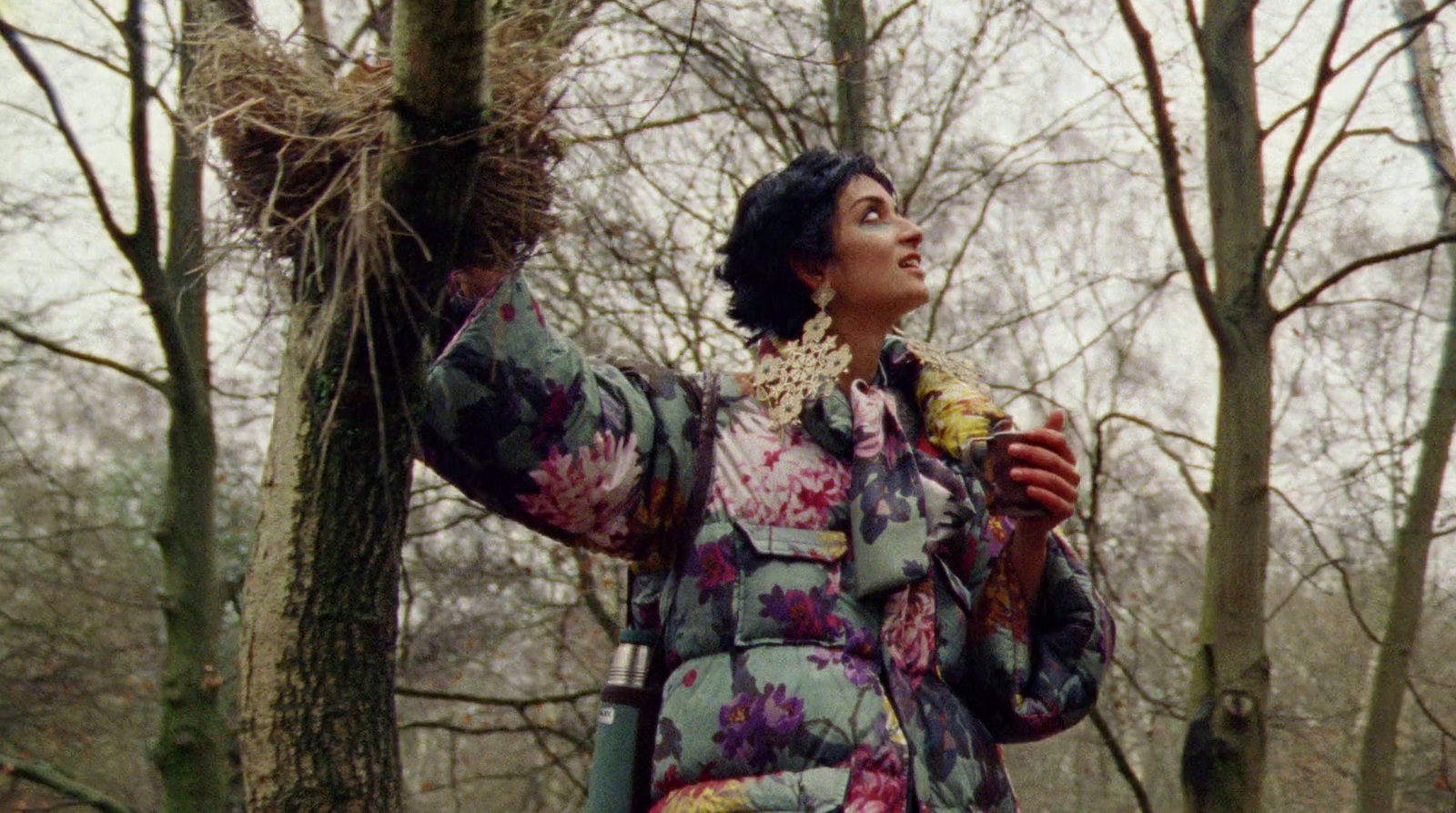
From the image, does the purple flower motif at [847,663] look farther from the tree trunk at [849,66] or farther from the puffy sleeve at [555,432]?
the tree trunk at [849,66]

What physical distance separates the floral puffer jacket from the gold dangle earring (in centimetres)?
3

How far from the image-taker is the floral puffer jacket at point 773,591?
6.63 ft

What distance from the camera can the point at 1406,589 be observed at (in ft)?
20.6

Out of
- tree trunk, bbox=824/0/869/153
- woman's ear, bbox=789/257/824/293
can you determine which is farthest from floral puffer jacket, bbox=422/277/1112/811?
tree trunk, bbox=824/0/869/153

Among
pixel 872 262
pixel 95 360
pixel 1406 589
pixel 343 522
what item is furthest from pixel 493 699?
pixel 343 522

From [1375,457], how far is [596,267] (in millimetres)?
3727

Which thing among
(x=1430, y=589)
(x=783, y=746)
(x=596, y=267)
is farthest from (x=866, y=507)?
(x=1430, y=589)

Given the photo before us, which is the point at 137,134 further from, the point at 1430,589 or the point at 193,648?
the point at 1430,589

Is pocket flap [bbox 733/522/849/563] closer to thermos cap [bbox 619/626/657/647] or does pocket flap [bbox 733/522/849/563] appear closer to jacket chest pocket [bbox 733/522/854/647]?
jacket chest pocket [bbox 733/522/854/647]

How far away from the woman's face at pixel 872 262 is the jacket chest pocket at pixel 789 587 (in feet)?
1.65

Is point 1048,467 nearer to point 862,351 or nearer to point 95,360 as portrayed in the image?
point 862,351

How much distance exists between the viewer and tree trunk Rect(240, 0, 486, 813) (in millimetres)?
1755

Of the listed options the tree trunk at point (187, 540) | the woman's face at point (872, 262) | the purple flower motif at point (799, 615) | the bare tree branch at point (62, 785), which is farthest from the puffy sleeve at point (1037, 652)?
the bare tree branch at point (62, 785)

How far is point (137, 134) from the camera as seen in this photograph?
17.3 ft
